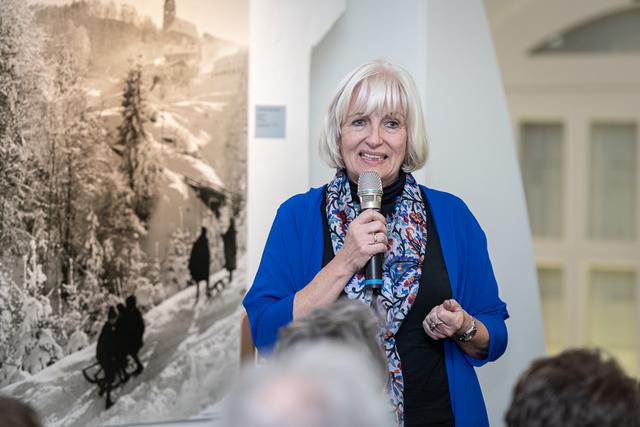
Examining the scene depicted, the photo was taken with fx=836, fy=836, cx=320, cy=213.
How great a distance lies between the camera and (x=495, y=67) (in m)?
3.62

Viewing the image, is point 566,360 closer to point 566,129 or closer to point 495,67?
point 495,67

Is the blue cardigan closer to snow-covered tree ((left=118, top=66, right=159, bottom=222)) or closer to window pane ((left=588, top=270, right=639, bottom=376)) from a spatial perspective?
snow-covered tree ((left=118, top=66, right=159, bottom=222))

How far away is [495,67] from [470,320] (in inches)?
67.8

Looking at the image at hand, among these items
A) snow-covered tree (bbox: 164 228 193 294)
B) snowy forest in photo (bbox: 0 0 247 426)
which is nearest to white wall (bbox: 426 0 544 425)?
snowy forest in photo (bbox: 0 0 247 426)

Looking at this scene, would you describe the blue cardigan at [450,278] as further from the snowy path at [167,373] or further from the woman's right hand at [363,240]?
the snowy path at [167,373]

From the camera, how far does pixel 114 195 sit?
3039mm

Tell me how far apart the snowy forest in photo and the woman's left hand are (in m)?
1.26

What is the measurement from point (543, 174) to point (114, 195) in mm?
5575

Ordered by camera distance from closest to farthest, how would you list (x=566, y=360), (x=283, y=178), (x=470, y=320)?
(x=566, y=360)
(x=470, y=320)
(x=283, y=178)

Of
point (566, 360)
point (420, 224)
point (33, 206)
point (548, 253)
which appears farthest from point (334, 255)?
point (548, 253)

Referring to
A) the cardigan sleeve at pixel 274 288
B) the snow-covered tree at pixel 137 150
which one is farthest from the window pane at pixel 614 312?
the cardigan sleeve at pixel 274 288

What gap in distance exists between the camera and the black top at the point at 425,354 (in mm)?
2195

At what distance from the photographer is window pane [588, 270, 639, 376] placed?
7.65m

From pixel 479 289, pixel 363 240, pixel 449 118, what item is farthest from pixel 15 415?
pixel 449 118
